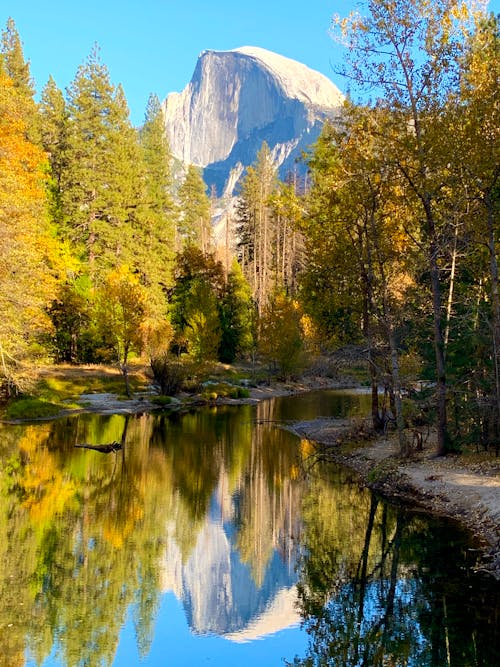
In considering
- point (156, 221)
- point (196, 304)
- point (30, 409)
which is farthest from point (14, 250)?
point (156, 221)

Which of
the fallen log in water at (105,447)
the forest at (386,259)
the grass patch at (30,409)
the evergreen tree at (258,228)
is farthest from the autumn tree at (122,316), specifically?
the evergreen tree at (258,228)

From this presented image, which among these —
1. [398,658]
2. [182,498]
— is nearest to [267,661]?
[398,658]

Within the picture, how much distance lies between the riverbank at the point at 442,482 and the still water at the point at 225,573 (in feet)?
2.02

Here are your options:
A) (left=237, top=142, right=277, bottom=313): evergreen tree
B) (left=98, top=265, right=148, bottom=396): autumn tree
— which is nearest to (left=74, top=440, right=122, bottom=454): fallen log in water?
(left=98, top=265, right=148, bottom=396): autumn tree

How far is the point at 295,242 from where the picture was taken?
298 ft

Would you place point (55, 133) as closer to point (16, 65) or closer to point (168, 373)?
point (16, 65)

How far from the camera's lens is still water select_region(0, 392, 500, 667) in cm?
1016

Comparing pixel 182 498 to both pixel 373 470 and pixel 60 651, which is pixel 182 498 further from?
pixel 60 651

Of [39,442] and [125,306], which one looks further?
[125,306]

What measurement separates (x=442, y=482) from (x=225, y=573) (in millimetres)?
7854

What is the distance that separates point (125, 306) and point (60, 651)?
1336 inches

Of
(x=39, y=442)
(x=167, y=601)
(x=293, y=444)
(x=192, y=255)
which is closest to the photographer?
(x=167, y=601)

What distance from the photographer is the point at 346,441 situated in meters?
28.0

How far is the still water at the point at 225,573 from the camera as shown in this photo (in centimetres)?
1016
